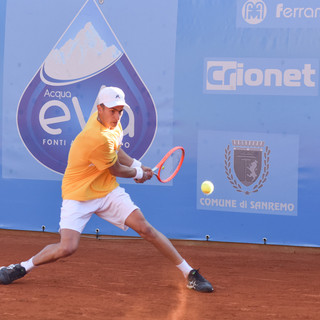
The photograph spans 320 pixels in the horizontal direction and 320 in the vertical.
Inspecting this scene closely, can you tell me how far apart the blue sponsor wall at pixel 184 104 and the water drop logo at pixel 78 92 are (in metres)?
0.01

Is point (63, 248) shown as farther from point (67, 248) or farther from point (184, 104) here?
point (184, 104)

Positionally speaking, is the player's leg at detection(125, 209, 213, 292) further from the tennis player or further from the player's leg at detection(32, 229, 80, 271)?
the player's leg at detection(32, 229, 80, 271)

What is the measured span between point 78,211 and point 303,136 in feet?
8.55

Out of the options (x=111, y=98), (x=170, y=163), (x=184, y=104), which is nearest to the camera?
(x=111, y=98)

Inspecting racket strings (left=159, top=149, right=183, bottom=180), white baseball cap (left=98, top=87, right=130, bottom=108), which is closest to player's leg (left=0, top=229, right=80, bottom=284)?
white baseball cap (left=98, top=87, right=130, bottom=108)

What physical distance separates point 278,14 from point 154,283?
9.56 feet

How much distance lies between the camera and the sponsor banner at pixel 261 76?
244 inches

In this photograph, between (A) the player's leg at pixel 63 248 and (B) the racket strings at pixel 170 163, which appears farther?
(B) the racket strings at pixel 170 163

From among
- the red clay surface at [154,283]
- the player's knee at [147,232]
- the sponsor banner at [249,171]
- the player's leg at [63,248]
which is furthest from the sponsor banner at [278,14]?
the player's leg at [63,248]

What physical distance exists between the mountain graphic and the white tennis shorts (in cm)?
221

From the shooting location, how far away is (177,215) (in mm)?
6559

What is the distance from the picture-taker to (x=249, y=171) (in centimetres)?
632

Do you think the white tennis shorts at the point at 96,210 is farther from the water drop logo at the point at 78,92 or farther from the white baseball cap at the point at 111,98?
the water drop logo at the point at 78,92

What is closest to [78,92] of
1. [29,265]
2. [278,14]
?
[278,14]
